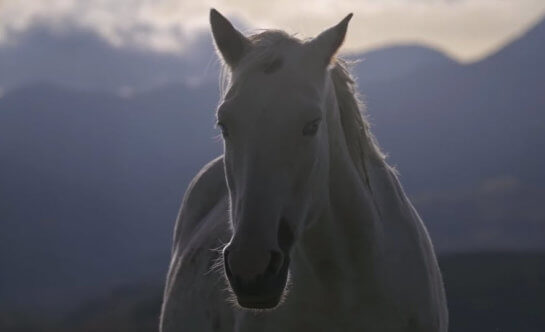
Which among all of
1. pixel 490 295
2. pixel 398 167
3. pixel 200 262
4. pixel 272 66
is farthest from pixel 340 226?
pixel 398 167

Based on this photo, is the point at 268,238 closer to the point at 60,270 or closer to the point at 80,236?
the point at 60,270

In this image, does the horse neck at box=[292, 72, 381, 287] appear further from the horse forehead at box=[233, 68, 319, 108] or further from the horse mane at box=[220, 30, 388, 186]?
the horse forehead at box=[233, 68, 319, 108]

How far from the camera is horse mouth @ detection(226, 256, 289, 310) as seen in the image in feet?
11.4

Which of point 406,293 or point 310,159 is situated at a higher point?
point 310,159

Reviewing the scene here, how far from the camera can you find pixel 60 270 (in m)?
166

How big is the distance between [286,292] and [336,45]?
1329 millimetres

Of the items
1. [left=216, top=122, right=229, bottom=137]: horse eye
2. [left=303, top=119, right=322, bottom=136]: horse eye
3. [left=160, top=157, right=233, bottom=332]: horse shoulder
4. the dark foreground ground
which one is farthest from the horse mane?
the dark foreground ground

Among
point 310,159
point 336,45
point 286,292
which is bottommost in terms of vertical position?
point 286,292

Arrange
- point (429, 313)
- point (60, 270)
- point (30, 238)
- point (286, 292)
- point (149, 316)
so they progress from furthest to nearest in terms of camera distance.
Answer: point (30, 238) → point (60, 270) → point (149, 316) → point (429, 313) → point (286, 292)

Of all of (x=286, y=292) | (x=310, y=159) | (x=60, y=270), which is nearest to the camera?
(x=310, y=159)

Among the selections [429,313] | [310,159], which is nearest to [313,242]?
[310,159]

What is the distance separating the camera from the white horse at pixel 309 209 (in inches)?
143

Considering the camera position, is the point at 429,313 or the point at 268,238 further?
the point at 429,313

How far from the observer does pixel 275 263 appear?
11.6ft
